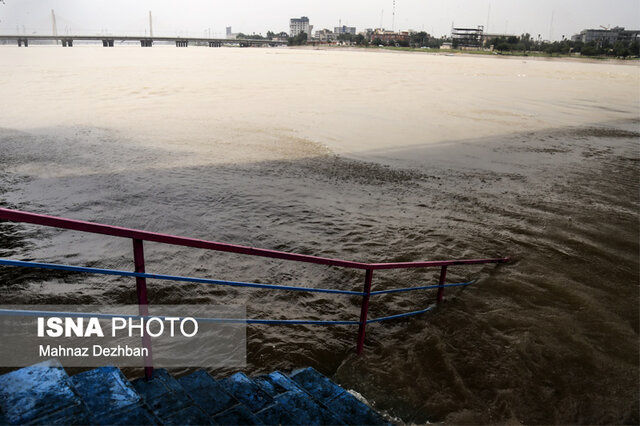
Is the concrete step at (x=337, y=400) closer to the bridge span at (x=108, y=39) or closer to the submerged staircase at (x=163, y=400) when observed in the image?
the submerged staircase at (x=163, y=400)

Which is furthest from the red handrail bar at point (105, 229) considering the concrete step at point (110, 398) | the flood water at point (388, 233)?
the flood water at point (388, 233)

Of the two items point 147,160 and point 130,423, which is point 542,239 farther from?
point 147,160

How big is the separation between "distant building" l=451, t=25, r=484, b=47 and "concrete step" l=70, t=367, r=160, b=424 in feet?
556

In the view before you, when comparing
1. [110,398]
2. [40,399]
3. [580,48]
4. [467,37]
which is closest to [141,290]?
[110,398]

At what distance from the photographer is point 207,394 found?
3.04 meters

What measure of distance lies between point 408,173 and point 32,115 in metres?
16.8

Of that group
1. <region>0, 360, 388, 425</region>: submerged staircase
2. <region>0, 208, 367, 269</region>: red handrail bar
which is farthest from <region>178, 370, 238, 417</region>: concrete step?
<region>0, 208, 367, 269</region>: red handrail bar

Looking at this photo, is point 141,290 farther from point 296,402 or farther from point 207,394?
point 296,402

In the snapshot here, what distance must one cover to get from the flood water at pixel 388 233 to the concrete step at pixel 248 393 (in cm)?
131

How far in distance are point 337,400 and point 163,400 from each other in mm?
1329

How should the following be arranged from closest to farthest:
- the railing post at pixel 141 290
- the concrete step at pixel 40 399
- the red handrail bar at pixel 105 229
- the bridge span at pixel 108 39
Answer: the red handrail bar at pixel 105 229 < the concrete step at pixel 40 399 < the railing post at pixel 141 290 < the bridge span at pixel 108 39

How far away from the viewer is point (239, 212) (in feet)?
30.7

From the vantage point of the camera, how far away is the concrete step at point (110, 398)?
2443 millimetres

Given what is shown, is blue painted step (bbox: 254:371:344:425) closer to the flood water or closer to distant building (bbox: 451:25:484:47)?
the flood water
